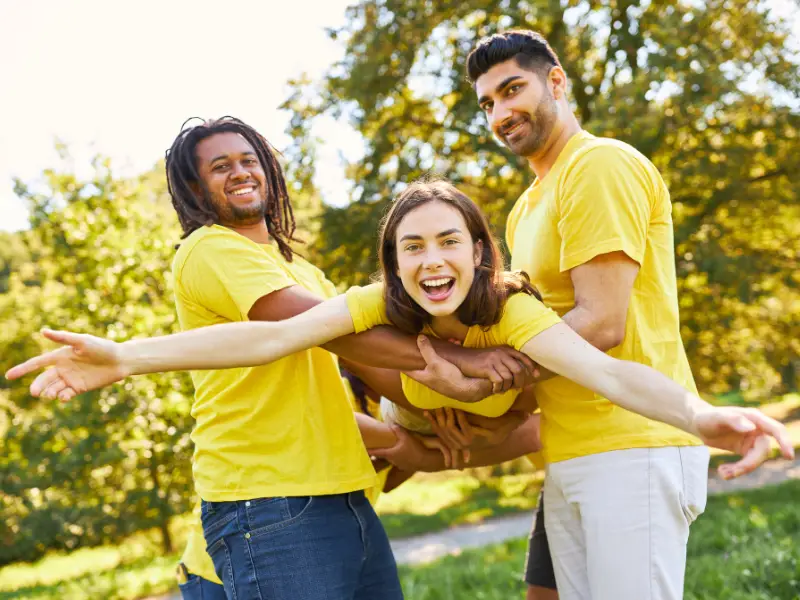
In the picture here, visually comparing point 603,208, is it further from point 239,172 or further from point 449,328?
point 239,172

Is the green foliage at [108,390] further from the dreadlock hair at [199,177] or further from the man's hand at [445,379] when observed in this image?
the man's hand at [445,379]

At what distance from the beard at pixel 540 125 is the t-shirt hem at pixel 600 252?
1.79ft

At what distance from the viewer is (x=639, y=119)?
859cm

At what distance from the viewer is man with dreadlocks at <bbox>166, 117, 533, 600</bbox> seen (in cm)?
235

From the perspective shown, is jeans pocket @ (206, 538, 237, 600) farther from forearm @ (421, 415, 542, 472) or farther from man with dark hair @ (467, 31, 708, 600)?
man with dark hair @ (467, 31, 708, 600)

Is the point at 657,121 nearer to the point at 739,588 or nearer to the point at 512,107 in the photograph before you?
the point at 739,588

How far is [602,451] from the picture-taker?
253cm

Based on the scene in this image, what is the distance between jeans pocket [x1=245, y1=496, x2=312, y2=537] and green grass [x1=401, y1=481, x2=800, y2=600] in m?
3.41

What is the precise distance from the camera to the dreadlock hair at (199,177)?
9.30 ft

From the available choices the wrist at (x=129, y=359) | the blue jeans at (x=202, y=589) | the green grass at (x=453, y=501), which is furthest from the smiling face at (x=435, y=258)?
the green grass at (x=453, y=501)

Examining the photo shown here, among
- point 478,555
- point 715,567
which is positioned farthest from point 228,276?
point 478,555

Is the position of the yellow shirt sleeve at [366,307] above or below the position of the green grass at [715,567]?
above

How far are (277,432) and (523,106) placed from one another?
1448 mm

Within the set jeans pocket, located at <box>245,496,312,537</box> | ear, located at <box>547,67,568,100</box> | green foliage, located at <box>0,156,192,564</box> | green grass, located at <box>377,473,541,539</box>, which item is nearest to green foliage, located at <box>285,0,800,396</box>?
green foliage, located at <box>0,156,192,564</box>
